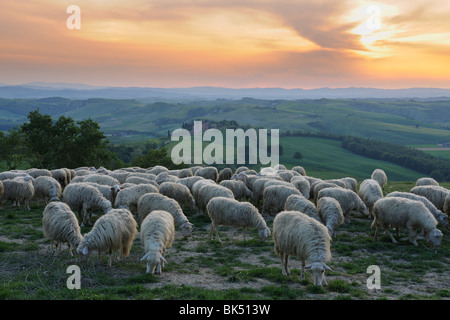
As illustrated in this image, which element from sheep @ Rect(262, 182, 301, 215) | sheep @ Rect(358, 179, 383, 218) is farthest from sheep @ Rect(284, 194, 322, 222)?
sheep @ Rect(358, 179, 383, 218)

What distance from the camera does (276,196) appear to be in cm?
1912

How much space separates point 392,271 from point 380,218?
380 centimetres

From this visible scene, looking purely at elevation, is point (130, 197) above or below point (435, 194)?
below

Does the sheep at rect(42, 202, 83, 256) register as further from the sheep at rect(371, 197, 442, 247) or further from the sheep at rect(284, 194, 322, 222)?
the sheep at rect(371, 197, 442, 247)

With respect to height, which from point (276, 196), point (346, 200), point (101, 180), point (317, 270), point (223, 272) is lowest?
point (223, 272)

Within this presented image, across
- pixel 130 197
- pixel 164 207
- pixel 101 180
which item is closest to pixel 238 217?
pixel 164 207

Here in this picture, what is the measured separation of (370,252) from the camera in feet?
A: 45.0

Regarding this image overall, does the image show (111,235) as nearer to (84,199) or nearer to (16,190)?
(84,199)

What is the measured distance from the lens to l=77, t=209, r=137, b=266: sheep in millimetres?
11094

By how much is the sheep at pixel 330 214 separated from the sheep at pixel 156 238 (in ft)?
22.8

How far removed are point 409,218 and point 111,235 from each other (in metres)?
11.9

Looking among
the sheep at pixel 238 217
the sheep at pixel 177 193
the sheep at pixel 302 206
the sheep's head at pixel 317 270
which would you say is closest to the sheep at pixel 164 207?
the sheep at pixel 238 217
